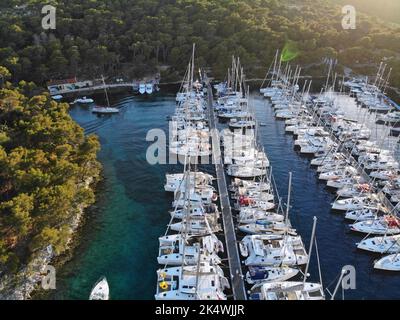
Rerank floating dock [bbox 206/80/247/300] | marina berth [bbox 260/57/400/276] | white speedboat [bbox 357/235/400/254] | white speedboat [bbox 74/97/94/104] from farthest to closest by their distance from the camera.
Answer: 1. white speedboat [bbox 74/97/94/104]
2. marina berth [bbox 260/57/400/276]
3. white speedboat [bbox 357/235/400/254]
4. floating dock [bbox 206/80/247/300]

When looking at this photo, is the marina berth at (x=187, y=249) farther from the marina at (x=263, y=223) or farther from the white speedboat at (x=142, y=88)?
the white speedboat at (x=142, y=88)

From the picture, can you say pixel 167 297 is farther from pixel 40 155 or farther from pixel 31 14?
pixel 31 14

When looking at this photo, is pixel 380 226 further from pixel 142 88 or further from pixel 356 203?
pixel 142 88

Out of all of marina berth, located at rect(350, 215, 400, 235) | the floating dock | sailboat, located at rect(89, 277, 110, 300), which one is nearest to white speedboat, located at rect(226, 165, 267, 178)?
the floating dock

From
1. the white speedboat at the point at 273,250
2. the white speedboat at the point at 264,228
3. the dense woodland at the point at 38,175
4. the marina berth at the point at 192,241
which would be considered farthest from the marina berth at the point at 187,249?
the dense woodland at the point at 38,175

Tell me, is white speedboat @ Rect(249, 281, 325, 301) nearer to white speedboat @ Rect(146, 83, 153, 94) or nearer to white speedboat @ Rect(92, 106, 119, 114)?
white speedboat @ Rect(92, 106, 119, 114)

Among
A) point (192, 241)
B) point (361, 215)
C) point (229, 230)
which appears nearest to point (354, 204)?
point (361, 215)
